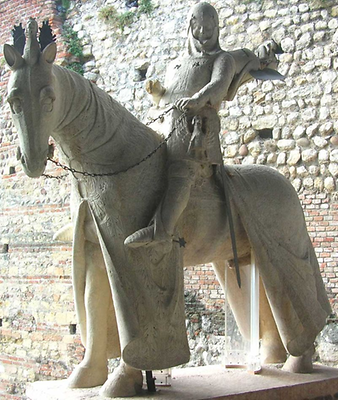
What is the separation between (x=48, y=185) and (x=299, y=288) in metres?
5.04

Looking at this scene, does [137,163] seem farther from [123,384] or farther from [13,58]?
[123,384]

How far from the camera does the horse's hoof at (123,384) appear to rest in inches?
146

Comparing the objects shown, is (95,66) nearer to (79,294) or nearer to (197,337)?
(197,337)

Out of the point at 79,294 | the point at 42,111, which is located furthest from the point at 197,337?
the point at 42,111

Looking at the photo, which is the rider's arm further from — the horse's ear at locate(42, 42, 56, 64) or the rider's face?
the horse's ear at locate(42, 42, 56, 64)

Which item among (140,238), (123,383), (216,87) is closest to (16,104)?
(140,238)

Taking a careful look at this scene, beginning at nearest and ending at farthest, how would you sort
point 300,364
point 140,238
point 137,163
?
point 140,238
point 137,163
point 300,364

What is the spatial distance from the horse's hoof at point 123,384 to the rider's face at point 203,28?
2.19 meters

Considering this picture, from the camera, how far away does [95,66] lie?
8664 millimetres

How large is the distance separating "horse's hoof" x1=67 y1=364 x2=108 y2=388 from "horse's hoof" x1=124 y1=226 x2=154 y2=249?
0.87 metres

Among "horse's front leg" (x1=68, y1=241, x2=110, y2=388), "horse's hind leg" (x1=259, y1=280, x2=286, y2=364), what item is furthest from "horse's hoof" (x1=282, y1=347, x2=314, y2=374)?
"horse's front leg" (x1=68, y1=241, x2=110, y2=388)

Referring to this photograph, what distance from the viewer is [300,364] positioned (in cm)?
457

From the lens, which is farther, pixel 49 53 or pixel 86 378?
pixel 86 378

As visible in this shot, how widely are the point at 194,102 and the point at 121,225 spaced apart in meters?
0.91
